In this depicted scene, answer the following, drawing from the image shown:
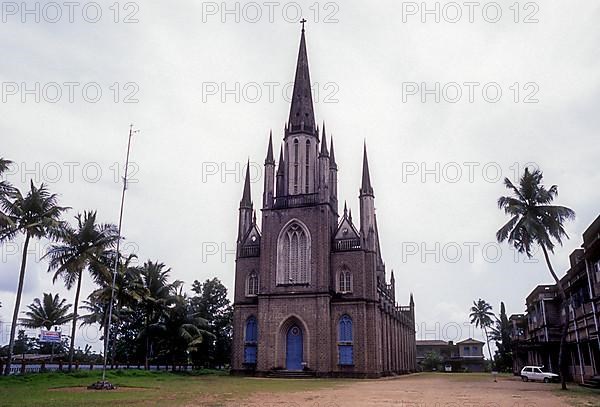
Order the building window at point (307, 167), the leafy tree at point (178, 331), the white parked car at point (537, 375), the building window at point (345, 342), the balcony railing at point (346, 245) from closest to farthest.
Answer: the white parked car at point (537, 375), the building window at point (345, 342), the balcony railing at point (346, 245), the leafy tree at point (178, 331), the building window at point (307, 167)

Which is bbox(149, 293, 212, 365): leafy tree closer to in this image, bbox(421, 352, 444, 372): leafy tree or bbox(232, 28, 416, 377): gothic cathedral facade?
bbox(232, 28, 416, 377): gothic cathedral facade

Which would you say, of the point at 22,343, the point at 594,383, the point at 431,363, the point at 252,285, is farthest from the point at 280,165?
the point at 431,363

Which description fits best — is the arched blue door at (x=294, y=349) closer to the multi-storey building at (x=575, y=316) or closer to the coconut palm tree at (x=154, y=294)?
the coconut palm tree at (x=154, y=294)

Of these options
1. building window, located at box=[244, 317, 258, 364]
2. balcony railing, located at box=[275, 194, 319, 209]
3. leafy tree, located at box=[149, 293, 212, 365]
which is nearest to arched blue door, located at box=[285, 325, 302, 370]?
building window, located at box=[244, 317, 258, 364]

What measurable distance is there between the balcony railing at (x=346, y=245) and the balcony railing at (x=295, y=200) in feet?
12.6

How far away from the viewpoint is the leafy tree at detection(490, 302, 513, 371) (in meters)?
71.7

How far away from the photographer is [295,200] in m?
44.2

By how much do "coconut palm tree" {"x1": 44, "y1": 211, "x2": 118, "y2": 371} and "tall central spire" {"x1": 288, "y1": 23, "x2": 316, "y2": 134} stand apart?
2011 centimetres

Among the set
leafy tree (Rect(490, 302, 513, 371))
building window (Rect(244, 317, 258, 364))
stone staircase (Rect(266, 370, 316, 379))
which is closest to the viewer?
stone staircase (Rect(266, 370, 316, 379))

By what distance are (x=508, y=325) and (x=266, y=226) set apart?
50272 mm

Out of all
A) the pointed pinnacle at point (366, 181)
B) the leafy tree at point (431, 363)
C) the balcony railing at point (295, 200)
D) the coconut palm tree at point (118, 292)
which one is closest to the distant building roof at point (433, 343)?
the leafy tree at point (431, 363)

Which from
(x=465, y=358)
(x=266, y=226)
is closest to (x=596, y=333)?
(x=266, y=226)

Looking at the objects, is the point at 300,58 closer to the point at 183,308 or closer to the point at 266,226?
the point at 266,226

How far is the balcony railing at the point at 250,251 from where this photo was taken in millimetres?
45716
